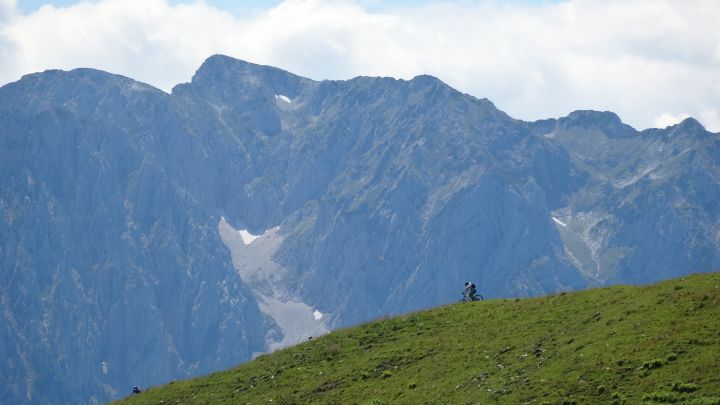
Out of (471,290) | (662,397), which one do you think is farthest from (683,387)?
(471,290)

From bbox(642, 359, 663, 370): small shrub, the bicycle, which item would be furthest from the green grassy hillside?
the bicycle

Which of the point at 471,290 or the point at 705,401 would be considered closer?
the point at 705,401

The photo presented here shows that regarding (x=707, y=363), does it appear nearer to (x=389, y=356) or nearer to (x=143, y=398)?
(x=389, y=356)

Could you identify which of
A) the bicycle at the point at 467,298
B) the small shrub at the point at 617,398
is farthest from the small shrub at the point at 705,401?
the bicycle at the point at 467,298

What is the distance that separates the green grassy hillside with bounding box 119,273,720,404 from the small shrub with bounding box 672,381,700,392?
7 centimetres

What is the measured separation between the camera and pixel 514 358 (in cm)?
6575

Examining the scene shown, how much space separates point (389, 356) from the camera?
7500cm

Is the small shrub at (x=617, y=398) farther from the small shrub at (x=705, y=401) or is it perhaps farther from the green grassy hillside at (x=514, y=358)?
the small shrub at (x=705, y=401)

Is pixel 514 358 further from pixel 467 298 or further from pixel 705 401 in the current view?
pixel 467 298

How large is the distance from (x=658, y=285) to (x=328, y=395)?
76.0 ft

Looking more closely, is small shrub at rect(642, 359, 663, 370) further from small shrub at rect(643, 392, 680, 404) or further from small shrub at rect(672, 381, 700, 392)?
small shrub at rect(643, 392, 680, 404)

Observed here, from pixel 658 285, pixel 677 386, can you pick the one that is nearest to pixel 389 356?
pixel 658 285

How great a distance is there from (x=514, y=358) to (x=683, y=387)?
13761 mm

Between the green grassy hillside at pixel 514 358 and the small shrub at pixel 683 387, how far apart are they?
0.23 feet
